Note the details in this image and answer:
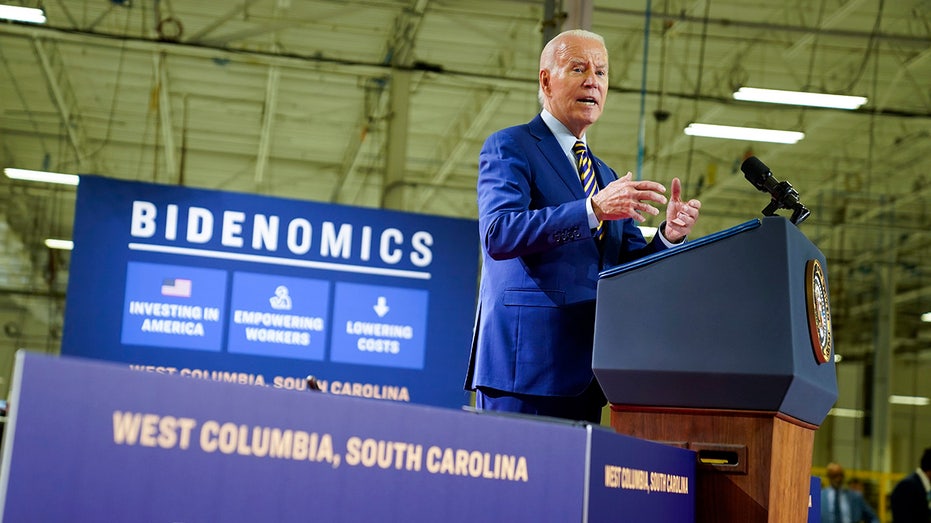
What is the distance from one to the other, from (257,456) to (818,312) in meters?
1.04

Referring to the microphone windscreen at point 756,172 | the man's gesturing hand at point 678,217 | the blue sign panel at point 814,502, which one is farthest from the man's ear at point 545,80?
the blue sign panel at point 814,502

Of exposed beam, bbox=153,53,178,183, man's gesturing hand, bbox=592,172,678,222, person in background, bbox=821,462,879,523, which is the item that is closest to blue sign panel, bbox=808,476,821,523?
man's gesturing hand, bbox=592,172,678,222

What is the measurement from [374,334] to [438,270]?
0.49m

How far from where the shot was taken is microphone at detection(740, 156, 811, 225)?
6.20 feet

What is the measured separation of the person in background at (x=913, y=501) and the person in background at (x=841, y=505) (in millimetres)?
1497

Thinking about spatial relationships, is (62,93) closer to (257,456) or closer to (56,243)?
(56,243)

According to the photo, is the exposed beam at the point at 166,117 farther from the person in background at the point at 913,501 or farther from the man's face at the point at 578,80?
the man's face at the point at 578,80

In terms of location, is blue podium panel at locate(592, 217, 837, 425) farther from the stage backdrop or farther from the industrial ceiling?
the industrial ceiling

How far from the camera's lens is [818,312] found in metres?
1.83

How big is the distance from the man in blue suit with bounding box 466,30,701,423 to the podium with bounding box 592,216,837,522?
0.06m

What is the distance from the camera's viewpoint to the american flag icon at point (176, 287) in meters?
5.84

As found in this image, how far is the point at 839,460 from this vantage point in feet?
71.0

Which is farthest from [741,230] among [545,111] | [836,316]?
[836,316]

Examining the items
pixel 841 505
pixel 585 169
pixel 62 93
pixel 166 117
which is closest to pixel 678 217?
pixel 585 169
